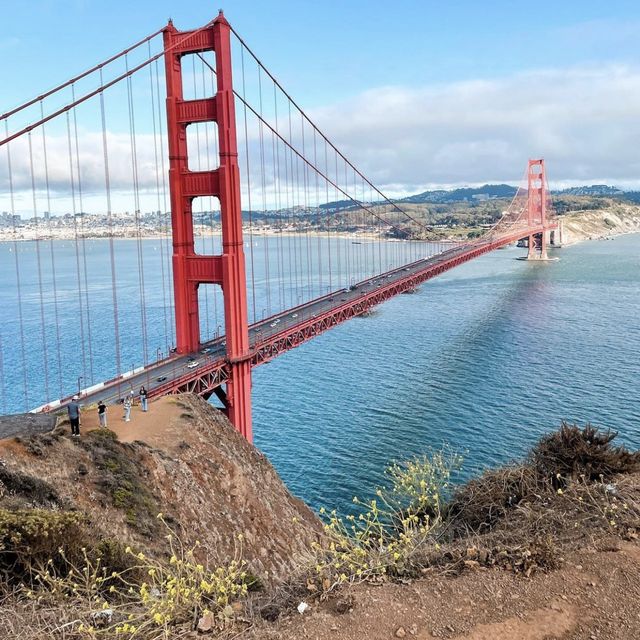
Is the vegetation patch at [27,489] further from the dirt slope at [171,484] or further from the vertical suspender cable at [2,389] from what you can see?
the vertical suspender cable at [2,389]

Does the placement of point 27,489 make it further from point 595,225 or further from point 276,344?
point 595,225

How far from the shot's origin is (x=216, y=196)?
23297 millimetres

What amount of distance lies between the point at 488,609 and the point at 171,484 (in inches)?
356

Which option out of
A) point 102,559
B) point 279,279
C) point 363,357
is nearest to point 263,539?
point 102,559

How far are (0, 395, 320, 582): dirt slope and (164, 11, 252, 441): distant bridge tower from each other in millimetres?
4921

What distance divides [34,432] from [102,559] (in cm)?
609

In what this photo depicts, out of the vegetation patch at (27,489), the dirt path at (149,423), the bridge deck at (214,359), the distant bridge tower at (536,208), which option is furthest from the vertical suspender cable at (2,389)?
the distant bridge tower at (536,208)

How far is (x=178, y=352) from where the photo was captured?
25.0 meters

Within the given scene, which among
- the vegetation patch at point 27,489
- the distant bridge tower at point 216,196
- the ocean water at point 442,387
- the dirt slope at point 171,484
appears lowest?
the ocean water at point 442,387

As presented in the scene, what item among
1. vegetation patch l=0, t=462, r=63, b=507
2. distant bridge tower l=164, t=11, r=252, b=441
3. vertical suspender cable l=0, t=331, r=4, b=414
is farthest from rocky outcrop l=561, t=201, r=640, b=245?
vegetation patch l=0, t=462, r=63, b=507

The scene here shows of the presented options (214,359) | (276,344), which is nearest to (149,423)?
(214,359)

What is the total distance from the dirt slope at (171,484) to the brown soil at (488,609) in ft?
17.4

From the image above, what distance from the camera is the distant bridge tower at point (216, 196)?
73.4 feet

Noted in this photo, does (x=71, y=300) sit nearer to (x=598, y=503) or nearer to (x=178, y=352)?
(x=178, y=352)
